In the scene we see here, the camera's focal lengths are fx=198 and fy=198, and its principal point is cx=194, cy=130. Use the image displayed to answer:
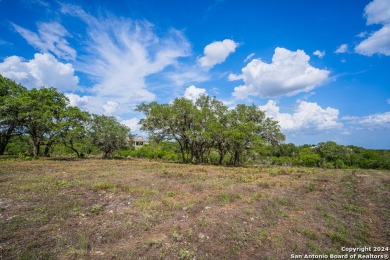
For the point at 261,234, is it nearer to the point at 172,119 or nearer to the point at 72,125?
the point at 172,119

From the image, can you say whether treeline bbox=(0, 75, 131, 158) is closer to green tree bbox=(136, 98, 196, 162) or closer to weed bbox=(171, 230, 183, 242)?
green tree bbox=(136, 98, 196, 162)

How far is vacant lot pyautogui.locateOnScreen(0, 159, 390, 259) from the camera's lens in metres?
5.80

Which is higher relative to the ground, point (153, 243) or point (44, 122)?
point (44, 122)

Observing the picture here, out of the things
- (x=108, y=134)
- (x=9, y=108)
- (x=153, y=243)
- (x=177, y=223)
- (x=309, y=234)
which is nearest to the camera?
(x=153, y=243)

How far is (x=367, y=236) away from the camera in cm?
697

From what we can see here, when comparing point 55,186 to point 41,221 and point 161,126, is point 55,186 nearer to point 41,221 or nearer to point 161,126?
point 41,221

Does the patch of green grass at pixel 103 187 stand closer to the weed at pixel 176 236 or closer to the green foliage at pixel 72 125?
the weed at pixel 176 236

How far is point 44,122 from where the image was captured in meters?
27.1

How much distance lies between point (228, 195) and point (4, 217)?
965 cm

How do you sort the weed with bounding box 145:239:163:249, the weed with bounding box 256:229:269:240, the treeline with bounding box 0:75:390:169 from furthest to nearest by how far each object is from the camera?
the treeline with bounding box 0:75:390:169, the weed with bounding box 256:229:269:240, the weed with bounding box 145:239:163:249

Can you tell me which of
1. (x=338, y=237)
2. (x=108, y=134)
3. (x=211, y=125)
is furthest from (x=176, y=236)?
(x=108, y=134)

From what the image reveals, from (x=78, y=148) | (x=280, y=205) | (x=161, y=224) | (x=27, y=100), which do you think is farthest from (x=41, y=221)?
(x=78, y=148)

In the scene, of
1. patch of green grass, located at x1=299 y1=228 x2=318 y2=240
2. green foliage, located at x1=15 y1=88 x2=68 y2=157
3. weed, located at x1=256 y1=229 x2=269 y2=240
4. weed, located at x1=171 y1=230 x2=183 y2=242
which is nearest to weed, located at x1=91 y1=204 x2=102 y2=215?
weed, located at x1=171 y1=230 x2=183 y2=242

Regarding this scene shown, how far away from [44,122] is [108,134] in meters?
10.8
